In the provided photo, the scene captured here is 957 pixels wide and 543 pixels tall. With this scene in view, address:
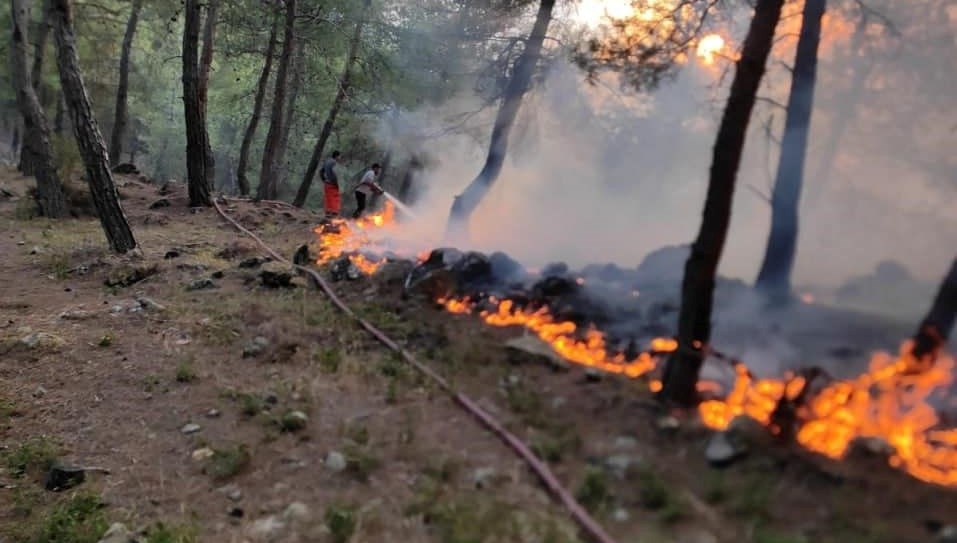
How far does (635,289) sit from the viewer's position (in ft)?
22.2

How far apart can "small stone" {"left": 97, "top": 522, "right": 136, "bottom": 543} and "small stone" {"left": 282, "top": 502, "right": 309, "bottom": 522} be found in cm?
105

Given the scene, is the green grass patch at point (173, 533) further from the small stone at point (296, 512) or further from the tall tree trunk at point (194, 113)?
the tall tree trunk at point (194, 113)

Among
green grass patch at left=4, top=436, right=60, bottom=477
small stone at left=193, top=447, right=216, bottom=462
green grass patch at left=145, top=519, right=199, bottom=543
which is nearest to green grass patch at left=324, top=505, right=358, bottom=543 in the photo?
green grass patch at left=145, top=519, right=199, bottom=543

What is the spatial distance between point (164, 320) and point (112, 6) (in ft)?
76.3

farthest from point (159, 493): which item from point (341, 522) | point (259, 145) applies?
point (259, 145)

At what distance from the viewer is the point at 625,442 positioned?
4270 mm

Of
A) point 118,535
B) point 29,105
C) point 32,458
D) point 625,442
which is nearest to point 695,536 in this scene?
point 625,442

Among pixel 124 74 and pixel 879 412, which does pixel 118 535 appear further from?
pixel 124 74

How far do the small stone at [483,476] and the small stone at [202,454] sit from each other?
7.41 feet

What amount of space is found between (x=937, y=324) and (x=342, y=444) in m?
4.48

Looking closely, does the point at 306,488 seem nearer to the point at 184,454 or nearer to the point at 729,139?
the point at 184,454

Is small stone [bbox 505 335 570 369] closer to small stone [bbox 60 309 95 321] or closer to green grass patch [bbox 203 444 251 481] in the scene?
green grass patch [bbox 203 444 251 481]

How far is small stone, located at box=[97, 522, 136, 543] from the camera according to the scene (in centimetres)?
418

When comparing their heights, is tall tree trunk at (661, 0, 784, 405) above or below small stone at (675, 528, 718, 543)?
above
